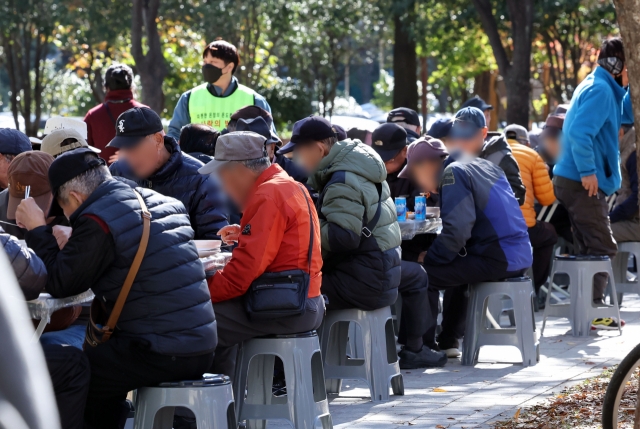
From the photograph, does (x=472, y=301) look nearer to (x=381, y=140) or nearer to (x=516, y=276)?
(x=516, y=276)

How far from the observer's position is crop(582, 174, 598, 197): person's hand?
9.58 m

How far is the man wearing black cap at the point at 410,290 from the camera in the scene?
8.02 m


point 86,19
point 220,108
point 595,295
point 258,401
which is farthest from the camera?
point 86,19

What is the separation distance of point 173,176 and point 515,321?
9.68 ft

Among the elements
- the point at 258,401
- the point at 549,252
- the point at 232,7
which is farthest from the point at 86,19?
the point at 258,401

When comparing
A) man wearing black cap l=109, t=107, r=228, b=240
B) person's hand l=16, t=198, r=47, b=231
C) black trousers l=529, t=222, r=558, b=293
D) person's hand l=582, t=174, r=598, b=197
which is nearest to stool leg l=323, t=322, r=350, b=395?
man wearing black cap l=109, t=107, r=228, b=240

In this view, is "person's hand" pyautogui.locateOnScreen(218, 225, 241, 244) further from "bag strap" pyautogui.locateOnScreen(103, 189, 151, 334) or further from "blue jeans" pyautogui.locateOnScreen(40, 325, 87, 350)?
"bag strap" pyautogui.locateOnScreen(103, 189, 151, 334)

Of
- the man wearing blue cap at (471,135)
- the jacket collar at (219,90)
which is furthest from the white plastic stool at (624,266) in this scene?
the jacket collar at (219,90)

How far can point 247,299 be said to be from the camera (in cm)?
590

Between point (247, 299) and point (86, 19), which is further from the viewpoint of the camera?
point (86, 19)

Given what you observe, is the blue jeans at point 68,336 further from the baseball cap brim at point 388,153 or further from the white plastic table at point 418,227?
the baseball cap brim at point 388,153

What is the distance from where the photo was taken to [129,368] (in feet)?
16.7

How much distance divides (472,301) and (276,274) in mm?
2889

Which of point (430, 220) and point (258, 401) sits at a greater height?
point (430, 220)
